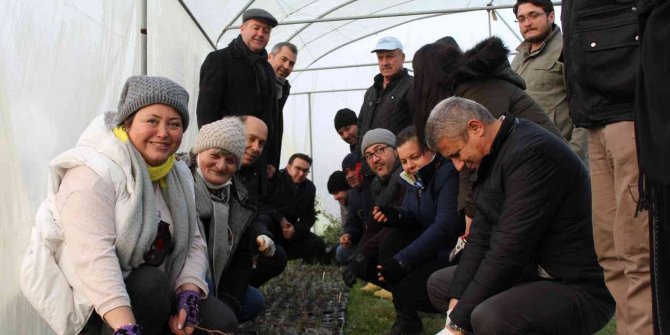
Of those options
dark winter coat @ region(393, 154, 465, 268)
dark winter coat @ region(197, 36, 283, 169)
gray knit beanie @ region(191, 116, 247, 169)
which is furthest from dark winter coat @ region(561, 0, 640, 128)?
dark winter coat @ region(197, 36, 283, 169)

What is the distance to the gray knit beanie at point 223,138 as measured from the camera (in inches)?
126

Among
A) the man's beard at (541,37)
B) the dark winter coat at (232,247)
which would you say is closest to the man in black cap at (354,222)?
the man's beard at (541,37)

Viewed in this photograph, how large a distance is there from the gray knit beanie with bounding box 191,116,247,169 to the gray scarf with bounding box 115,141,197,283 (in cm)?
35

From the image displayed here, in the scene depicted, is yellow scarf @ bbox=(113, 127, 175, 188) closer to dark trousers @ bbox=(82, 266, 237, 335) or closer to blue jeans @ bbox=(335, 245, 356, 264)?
dark trousers @ bbox=(82, 266, 237, 335)

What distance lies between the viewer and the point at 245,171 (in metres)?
3.94

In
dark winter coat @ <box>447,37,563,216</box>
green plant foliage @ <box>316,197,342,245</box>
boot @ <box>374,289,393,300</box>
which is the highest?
dark winter coat @ <box>447,37,563,216</box>

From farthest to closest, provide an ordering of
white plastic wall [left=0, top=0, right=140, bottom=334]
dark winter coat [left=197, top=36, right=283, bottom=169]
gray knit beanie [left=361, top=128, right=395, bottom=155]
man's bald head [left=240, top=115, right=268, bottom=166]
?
gray knit beanie [left=361, top=128, right=395, bottom=155], dark winter coat [left=197, top=36, right=283, bottom=169], man's bald head [left=240, top=115, right=268, bottom=166], white plastic wall [left=0, top=0, right=140, bottom=334]

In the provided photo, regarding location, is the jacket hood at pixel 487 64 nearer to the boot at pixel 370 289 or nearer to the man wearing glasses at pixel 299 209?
the boot at pixel 370 289

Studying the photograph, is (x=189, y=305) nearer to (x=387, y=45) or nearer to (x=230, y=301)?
(x=230, y=301)

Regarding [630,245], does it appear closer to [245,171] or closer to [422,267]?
[422,267]

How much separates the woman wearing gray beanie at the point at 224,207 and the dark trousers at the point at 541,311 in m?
1.15

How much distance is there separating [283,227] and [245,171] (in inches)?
66.6

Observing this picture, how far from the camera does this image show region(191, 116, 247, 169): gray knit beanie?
3.21m

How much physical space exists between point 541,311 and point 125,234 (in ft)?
4.91
